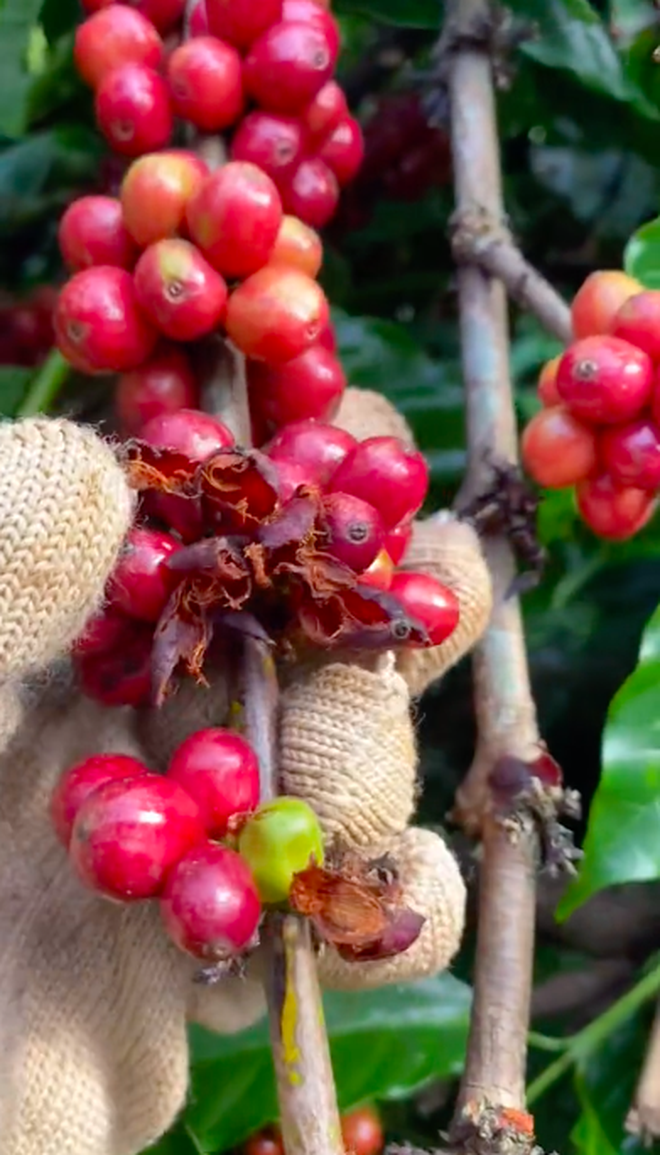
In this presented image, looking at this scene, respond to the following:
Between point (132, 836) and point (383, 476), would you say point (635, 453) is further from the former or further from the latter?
point (132, 836)

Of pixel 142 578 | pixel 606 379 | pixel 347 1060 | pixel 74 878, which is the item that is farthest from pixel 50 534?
pixel 347 1060

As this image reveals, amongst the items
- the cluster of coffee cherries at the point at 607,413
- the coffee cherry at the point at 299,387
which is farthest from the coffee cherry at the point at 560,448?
the coffee cherry at the point at 299,387

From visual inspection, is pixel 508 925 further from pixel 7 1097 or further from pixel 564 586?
pixel 564 586

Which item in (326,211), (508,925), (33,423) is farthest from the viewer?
(326,211)

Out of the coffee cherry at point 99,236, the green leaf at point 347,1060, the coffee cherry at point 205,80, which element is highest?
the coffee cherry at point 205,80

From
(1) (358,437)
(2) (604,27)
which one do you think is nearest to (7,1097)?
(1) (358,437)

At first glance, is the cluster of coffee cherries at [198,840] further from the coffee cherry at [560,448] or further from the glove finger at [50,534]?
the coffee cherry at [560,448]

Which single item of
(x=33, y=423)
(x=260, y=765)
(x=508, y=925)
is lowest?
(x=508, y=925)
